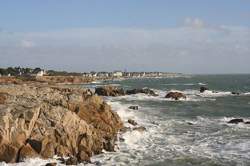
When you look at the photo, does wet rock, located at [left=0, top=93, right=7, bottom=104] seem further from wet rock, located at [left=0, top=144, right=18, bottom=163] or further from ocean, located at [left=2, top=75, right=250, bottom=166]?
ocean, located at [left=2, top=75, right=250, bottom=166]

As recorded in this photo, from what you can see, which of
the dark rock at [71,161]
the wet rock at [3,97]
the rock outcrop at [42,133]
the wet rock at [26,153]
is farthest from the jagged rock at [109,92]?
the dark rock at [71,161]

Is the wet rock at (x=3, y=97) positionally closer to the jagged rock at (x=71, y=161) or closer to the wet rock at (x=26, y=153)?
the wet rock at (x=26, y=153)

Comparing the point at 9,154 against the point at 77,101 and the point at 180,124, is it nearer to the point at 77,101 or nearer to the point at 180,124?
the point at 77,101

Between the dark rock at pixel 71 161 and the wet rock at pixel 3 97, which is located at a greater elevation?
the wet rock at pixel 3 97

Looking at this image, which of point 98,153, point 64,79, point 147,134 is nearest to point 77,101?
point 147,134

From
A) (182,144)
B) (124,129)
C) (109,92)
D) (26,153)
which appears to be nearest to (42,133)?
(26,153)

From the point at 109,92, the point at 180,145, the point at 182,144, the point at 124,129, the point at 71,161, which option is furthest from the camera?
the point at 109,92

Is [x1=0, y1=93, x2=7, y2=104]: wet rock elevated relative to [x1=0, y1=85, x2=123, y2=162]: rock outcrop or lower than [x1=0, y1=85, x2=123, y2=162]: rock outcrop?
elevated

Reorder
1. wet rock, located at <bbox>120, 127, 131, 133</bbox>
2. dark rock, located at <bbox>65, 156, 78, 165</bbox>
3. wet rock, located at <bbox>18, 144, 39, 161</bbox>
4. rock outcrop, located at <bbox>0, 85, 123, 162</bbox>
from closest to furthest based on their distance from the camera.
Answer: dark rock, located at <bbox>65, 156, 78, 165</bbox> < wet rock, located at <bbox>18, 144, 39, 161</bbox> < rock outcrop, located at <bbox>0, 85, 123, 162</bbox> < wet rock, located at <bbox>120, 127, 131, 133</bbox>

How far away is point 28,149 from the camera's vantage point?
2292cm

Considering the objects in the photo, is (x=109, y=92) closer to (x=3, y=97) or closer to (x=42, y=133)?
(x=3, y=97)

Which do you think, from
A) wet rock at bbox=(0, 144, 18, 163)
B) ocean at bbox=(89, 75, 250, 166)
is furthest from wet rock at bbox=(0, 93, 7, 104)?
ocean at bbox=(89, 75, 250, 166)

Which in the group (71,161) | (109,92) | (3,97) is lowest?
(109,92)

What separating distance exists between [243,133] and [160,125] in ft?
21.3
